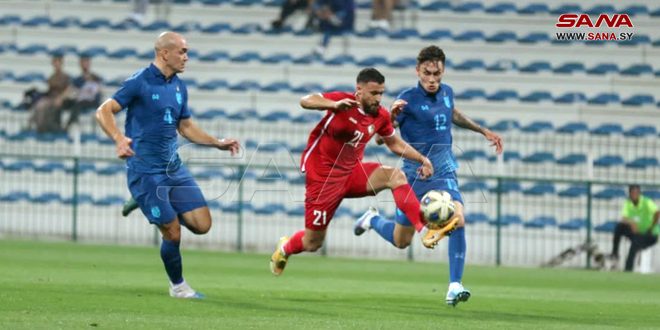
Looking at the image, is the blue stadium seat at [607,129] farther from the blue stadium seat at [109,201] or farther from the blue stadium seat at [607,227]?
the blue stadium seat at [109,201]

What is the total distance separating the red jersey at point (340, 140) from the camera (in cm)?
1336

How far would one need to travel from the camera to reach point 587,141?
23703 millimetres

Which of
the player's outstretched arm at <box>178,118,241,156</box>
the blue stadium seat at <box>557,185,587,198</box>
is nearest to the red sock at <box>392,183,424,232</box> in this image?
the player's outstretched arm at <box>178,118,241,156</box>

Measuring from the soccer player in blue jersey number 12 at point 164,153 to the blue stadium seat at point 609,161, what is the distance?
1147cm

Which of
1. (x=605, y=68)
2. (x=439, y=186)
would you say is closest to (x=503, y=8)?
(x=605, y=68)

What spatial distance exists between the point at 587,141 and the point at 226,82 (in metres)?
8.05

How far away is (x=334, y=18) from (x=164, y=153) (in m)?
15.2

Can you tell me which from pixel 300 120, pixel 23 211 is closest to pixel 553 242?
pixel 300 120

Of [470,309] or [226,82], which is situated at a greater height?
[226,82]

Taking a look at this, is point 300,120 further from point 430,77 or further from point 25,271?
point 430,77

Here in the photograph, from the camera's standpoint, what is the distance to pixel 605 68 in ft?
84.7

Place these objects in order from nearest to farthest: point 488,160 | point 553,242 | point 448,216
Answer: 1. point 448,216
2. point 553,242
3. point 488,160

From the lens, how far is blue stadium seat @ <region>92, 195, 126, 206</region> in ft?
83.8

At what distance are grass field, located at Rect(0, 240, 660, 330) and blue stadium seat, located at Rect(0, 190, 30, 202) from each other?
358 centimetres
